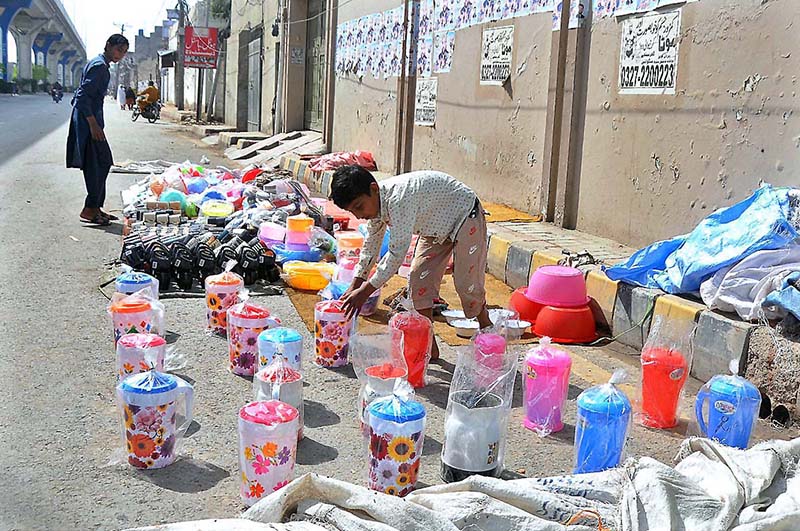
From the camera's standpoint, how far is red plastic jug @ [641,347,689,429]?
3.81m

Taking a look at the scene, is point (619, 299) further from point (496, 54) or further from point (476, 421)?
point (496, 54)

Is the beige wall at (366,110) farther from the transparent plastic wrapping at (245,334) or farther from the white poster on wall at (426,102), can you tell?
the transparent plastic wrapping at (245,334)

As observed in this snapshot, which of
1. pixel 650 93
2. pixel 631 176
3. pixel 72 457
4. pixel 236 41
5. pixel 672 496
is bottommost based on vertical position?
pixel 72 457

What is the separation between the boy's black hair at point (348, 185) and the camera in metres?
3.91

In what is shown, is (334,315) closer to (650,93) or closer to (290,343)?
(290,343)

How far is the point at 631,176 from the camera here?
6500 mm

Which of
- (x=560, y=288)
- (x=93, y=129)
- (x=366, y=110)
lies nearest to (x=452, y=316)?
(x=560, y=288)

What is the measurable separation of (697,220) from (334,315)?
2982 mm

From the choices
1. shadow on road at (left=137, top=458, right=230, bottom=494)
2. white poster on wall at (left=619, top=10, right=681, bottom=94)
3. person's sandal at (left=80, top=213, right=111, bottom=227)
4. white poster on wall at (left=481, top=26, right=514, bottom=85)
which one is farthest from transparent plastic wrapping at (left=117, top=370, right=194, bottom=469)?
white poster on wall at (left=481, top=26, right=514, bottom=85)

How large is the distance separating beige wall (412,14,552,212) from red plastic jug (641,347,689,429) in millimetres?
4240

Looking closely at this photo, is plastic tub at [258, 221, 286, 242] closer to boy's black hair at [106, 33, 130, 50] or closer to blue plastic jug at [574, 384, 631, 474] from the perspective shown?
boy's black hair at [106, 33, 130, 50]

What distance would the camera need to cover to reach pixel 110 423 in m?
3.60

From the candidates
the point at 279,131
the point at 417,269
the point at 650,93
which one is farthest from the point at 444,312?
the point at 279,131

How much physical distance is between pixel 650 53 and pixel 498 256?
2.08 meters
